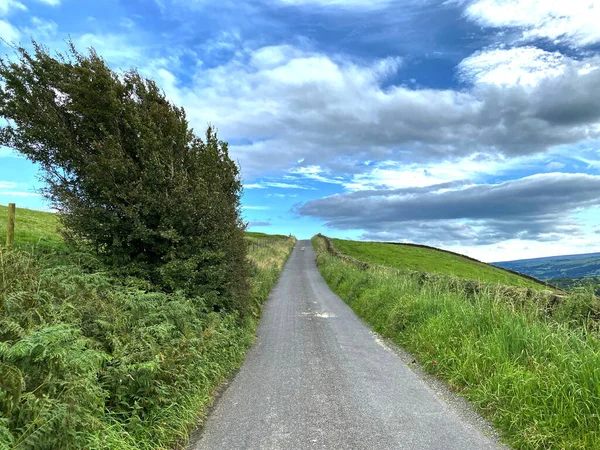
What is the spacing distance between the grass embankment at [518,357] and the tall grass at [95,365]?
4.41 metres

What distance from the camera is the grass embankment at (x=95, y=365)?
3404 millimetres

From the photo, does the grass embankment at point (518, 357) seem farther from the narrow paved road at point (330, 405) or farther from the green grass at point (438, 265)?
the green grass at point (438, 265)

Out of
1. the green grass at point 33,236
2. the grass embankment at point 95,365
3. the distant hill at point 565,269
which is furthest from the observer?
the green grass at point 33,236

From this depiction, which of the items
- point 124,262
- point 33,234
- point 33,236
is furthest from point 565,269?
point 33,234

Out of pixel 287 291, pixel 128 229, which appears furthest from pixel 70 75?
pixel 287 291

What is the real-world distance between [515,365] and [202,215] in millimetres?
7594

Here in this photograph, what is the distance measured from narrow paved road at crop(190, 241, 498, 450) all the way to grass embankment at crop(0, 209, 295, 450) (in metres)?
0.59

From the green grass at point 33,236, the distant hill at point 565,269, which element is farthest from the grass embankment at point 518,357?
the green grass at point 33,236

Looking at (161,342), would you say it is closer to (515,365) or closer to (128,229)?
(128,229)

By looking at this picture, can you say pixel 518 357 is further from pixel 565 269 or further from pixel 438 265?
pixel 438 265

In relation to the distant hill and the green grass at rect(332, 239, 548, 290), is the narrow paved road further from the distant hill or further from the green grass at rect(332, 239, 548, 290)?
the green grass at rect(332, 239, 548, 290)

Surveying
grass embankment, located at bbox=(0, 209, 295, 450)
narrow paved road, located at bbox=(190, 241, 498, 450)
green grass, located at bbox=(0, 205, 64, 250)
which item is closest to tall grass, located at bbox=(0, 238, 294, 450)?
grass embankment, located at bbox=(0, 209, 295, 450)

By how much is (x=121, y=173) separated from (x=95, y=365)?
613 centimetres

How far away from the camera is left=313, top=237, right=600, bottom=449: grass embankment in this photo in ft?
15.8
